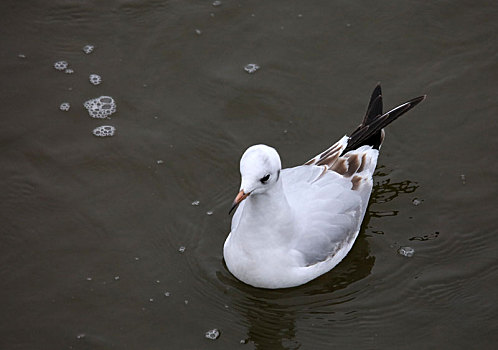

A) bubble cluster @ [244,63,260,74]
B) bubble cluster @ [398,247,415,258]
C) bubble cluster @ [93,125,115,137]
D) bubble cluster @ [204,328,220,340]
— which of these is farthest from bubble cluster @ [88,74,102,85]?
bubble cluster @ [398,247,415,258]

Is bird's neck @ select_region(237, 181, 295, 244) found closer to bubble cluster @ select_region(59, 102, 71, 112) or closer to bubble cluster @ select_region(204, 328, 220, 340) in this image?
bubble cluster @ select_region(204, 328, 220, 340)

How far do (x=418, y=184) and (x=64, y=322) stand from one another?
312cm

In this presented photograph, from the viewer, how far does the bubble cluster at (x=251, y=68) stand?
7629 millimetres

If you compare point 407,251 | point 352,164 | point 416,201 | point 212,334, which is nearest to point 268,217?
point 212,334

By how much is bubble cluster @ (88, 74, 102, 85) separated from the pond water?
2 centimetres

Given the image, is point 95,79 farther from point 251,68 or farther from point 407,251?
point 407,251

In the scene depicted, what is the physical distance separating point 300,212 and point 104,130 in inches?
83.0

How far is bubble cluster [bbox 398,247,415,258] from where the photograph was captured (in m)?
6.31

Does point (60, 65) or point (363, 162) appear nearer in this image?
point (363, 162)

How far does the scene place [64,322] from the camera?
18.8 feet

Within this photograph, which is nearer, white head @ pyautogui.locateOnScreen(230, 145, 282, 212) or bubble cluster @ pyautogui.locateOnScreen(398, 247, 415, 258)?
white head @ pyautogui.locateOnScreen(230, 145, 282, 212)

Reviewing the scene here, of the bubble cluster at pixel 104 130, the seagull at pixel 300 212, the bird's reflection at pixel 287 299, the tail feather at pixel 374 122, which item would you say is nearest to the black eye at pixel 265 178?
the seagull at pixel 300 212

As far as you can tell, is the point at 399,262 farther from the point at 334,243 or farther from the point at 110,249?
Answer: the point at 110,249

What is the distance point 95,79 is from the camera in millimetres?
7508
